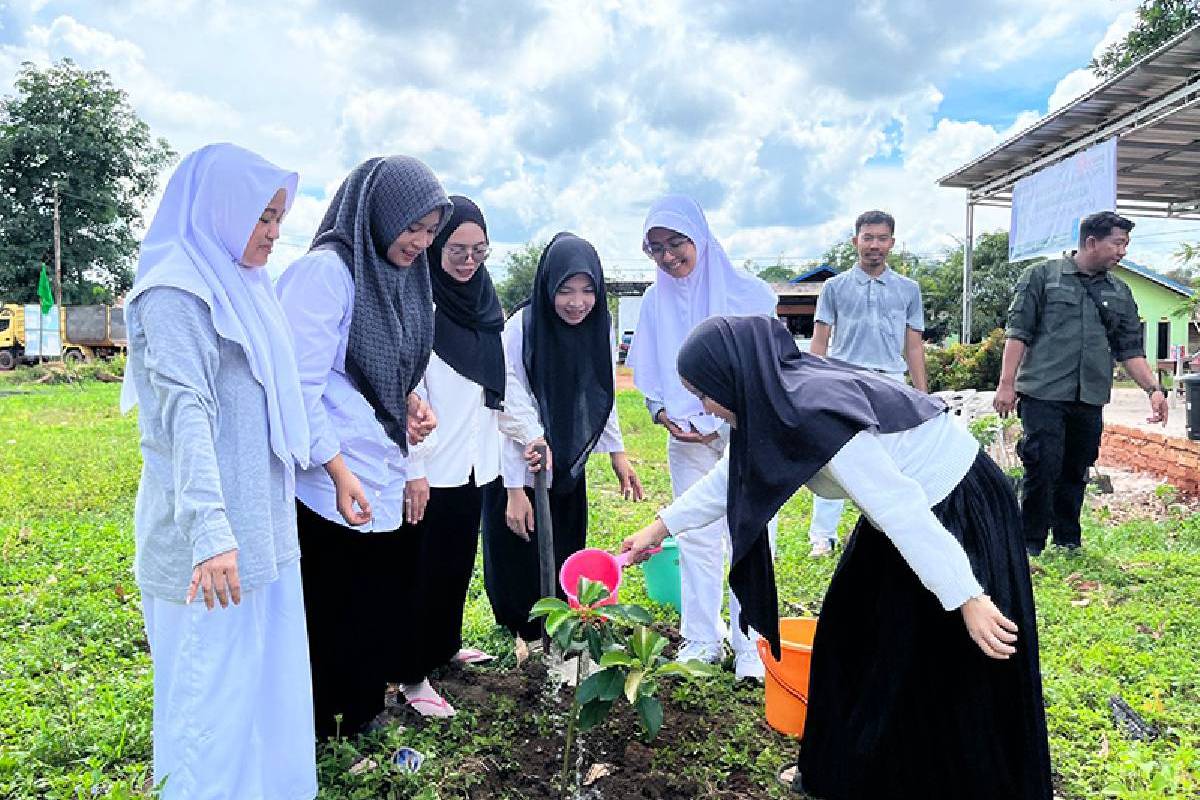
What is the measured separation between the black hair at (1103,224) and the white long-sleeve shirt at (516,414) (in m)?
3.12

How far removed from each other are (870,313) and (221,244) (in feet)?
11.7

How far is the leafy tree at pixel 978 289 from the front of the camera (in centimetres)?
2206

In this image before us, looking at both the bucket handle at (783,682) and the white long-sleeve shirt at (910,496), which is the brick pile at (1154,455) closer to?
the bucket handle at (783,682)

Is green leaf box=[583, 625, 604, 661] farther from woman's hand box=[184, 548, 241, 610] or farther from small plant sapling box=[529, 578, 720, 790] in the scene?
woman's hand box=[184, 548, 241, 610]

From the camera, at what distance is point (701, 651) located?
304 centimetres

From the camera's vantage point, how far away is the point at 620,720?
2.70 meters

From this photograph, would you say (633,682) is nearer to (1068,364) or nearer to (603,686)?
(603,686)

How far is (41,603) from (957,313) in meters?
23.3

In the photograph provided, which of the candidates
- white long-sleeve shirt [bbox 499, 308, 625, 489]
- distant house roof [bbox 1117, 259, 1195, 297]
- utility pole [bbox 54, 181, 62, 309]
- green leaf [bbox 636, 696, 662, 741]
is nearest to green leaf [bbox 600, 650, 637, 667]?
green leaf [bbox 636, 696, 662, 741]

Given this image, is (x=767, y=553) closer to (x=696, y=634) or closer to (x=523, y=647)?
(x=696, y=634)

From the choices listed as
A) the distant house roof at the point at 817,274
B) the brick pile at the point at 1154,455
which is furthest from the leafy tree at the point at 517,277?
the brick pile at the point at 1154,455

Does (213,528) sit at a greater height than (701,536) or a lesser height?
greater

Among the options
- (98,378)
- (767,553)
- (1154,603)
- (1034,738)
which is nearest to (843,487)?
(767,553)

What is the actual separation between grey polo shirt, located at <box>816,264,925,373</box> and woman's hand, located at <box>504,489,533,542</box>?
7.65 feet
